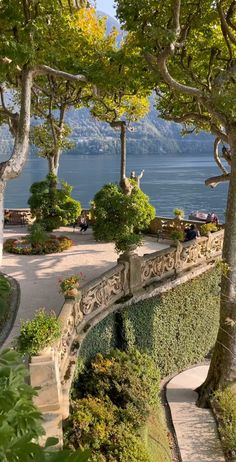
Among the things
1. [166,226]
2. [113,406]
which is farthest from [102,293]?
[166,226]

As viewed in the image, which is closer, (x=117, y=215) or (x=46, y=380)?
(x=46, y=380)

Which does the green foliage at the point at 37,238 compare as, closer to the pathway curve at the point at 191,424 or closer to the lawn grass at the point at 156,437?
the pathway curve at the point at 191,424

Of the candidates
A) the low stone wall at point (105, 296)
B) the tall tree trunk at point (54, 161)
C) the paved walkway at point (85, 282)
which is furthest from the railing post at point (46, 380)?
the tall tree trunk at point (54, 161)

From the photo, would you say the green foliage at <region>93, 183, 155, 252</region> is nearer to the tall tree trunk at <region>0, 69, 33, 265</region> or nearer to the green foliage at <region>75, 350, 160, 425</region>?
the green foliage at <region>75, 350, 160, 425</region>

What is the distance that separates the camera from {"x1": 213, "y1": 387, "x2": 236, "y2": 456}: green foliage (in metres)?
12.1

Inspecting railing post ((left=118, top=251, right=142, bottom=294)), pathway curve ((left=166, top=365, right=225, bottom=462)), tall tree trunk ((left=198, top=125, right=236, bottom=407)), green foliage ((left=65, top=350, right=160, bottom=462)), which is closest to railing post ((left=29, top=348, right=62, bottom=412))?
green foliage ((left=65, top=350, right=160, bottom=462))

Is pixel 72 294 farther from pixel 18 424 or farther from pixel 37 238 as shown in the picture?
pixel 37 238

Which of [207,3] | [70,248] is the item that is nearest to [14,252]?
[70,248]

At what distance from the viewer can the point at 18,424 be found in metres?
2.99

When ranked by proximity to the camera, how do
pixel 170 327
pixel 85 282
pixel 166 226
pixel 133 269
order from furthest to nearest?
pixel 166 226 < pixel 170 327 < pixel 85 282 < pixel 133 269

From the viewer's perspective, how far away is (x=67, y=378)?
9.39 metres

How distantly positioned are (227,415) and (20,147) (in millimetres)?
9957

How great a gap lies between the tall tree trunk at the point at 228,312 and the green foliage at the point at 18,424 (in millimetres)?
9731

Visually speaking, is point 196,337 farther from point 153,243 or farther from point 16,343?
point 16,343
